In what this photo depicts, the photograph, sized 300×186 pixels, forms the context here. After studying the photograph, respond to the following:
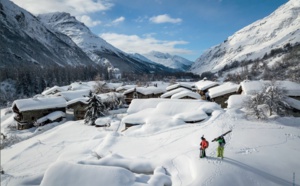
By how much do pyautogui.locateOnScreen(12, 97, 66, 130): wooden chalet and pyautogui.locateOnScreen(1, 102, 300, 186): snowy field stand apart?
Answer: 275 centimetres

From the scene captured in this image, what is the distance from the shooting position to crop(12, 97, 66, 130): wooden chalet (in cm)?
3528

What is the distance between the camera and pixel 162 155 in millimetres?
20734

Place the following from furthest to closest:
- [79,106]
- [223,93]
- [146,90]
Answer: [146,90]
[79,106]
[223,93]


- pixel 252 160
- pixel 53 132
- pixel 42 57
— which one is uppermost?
pixel 42 57

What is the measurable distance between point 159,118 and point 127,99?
95.9 ft

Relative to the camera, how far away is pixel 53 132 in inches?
1479

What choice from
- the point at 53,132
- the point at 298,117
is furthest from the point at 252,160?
the point at 53,132

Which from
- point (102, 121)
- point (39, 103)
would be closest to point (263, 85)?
point (102, 121)

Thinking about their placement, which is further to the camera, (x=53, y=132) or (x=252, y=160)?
(x=53, y=132)

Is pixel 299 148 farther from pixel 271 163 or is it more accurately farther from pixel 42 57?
pixel 42 57

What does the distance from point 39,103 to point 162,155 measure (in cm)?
3045

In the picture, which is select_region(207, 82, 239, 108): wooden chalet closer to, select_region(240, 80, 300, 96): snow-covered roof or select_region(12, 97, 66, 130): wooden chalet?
select_region(240, 80, 300, 96): snow-covered roof

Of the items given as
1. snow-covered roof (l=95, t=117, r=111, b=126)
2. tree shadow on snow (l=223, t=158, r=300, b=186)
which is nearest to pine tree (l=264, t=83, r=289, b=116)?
tree shadow on snow (l=223, t=158, r=300, b=186)

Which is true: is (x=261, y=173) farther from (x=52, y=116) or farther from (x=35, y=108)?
(x=52, y=116)
